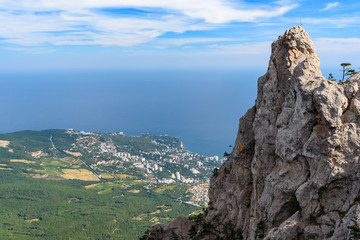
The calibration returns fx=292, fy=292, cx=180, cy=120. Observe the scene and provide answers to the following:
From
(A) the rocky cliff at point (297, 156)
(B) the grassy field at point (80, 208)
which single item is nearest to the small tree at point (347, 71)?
(A) the rocky cliff at point (297, 156)

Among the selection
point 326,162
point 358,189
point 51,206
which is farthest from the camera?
point 51,206

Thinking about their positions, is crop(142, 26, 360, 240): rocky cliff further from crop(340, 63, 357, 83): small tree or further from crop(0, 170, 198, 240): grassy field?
crop(0, 170, 198, 240): grassy field

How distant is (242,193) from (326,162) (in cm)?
1433

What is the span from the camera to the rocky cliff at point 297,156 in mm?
25172

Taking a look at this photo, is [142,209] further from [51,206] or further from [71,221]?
[51,206]

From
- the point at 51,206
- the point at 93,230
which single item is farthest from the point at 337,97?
the point at 51,206

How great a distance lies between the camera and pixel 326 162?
2567 cm


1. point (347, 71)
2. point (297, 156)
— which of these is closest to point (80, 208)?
point (297, 156)

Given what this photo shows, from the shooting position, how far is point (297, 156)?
28.3 meters

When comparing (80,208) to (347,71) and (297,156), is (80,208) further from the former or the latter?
(347,71)

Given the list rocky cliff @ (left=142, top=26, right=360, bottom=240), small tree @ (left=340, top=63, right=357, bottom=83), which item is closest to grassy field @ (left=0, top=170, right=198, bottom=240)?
rocky cliff @ (left=142, top=26, right=360, bottom=240)

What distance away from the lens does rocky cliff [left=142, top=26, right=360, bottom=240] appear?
82.6 feet

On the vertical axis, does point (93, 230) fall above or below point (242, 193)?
below

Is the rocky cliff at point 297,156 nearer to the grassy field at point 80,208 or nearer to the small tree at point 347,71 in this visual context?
the small tree at point 347,71
